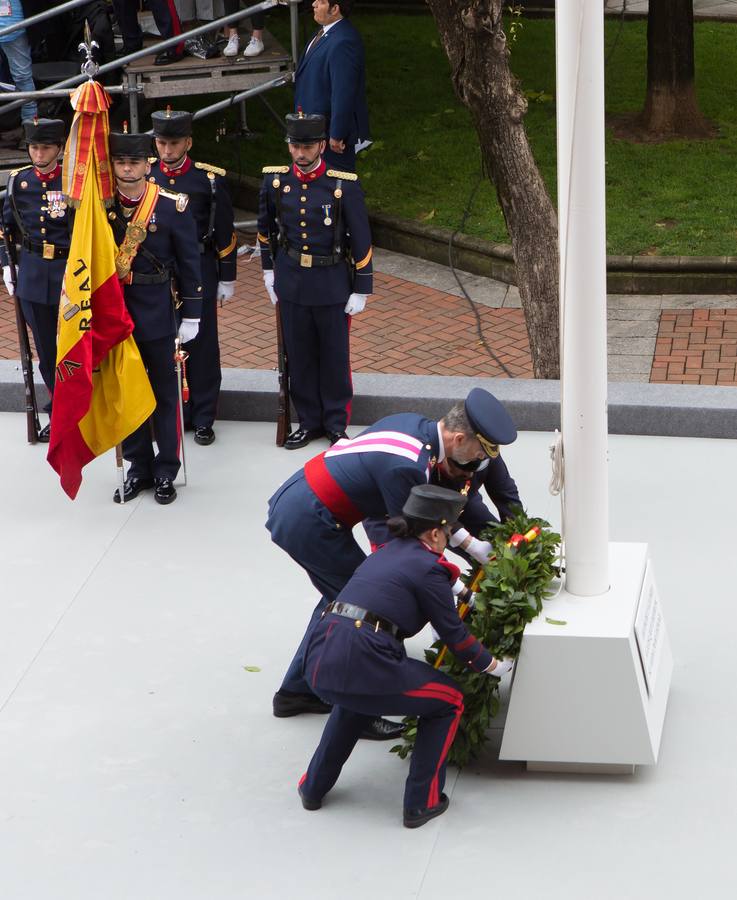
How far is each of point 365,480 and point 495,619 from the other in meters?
0.69

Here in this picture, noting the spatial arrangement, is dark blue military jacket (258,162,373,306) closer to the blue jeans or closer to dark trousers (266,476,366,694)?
dark trousers (266,476,366,694)

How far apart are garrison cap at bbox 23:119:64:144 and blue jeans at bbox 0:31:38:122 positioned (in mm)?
3650

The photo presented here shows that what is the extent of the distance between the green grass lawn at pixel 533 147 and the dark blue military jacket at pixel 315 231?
3.66 m

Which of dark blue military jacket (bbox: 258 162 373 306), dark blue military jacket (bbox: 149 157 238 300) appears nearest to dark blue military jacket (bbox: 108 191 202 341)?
dark blue military jacket (bbox: 149 157 238 300)

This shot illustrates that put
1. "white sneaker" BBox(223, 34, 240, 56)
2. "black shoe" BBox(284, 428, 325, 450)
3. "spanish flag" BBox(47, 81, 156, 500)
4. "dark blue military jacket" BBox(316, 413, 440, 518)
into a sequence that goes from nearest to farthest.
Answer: "dark blue military jacket" BBox(316, 413, 440, 518) < "spanish flag" BBox(47, 81, 156, 500) < "black shoe" BBox(284, 428, 325, 450) < "white sneaker" BBox(223, 34, 240, 56)

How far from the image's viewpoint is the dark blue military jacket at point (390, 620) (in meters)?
4.92

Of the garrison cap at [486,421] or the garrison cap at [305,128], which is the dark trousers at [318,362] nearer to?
the garrison cap at [305,128]

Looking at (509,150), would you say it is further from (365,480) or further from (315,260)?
(365,480)

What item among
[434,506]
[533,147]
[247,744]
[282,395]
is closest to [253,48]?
[533,147]

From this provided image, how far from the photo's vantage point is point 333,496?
550cm

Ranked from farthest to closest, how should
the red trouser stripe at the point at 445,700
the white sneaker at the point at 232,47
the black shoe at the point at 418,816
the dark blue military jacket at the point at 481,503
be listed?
the white sneaker at the point at 232,47
the dark blue military jacket at the point at 481,503
the black shoe at the point at 418,816
the red trouser stripe at the point at 445,700

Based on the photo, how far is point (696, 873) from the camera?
16.0 feet

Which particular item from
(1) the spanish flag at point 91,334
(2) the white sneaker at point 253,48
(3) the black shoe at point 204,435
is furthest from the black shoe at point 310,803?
(2) the white sneaker at point 253,48

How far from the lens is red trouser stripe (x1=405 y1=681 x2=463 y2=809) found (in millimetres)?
5012
